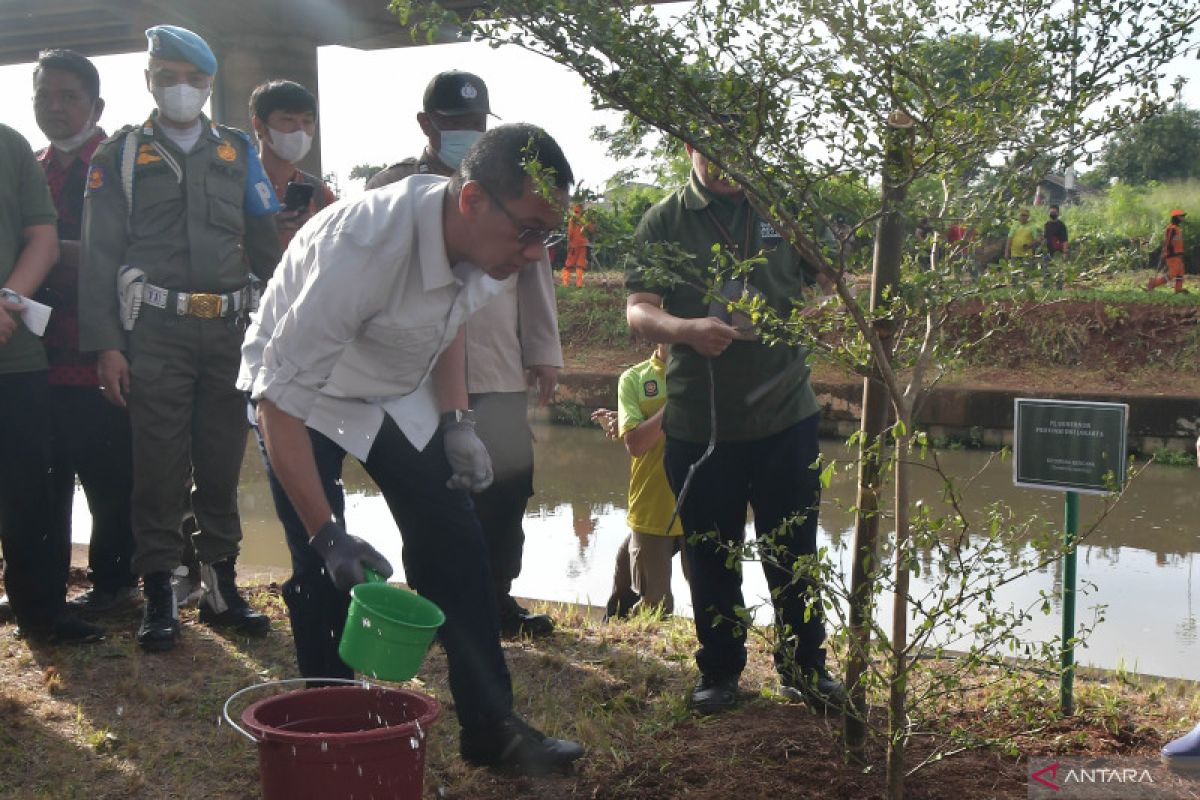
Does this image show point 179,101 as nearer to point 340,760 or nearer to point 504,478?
point 504,478

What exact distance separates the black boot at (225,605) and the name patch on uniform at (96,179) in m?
1.35

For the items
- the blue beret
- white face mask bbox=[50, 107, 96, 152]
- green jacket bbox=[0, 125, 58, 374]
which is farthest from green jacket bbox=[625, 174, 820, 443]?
white face mask bbox=[50, 107, 96, 152]

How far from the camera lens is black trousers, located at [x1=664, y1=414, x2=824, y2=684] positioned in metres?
3.31

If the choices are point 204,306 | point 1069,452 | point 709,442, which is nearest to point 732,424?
point 709,442

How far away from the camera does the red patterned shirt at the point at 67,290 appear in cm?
421

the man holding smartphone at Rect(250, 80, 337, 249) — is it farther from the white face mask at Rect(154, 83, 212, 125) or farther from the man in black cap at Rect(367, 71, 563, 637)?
the man in black cap at Rect(367, 71, 563, 637)

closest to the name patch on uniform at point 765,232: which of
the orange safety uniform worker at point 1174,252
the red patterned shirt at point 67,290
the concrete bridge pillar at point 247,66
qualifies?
the red patterned shirt at point 67,290

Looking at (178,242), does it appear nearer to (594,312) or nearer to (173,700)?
(173,700)

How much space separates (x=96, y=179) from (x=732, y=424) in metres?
2.29

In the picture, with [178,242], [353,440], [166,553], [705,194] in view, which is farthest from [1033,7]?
[166,553]

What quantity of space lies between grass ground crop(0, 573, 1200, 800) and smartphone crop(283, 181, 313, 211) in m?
1.62

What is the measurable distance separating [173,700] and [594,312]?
48.2 feet

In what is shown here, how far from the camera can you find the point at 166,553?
392cm

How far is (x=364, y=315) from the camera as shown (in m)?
2.53
